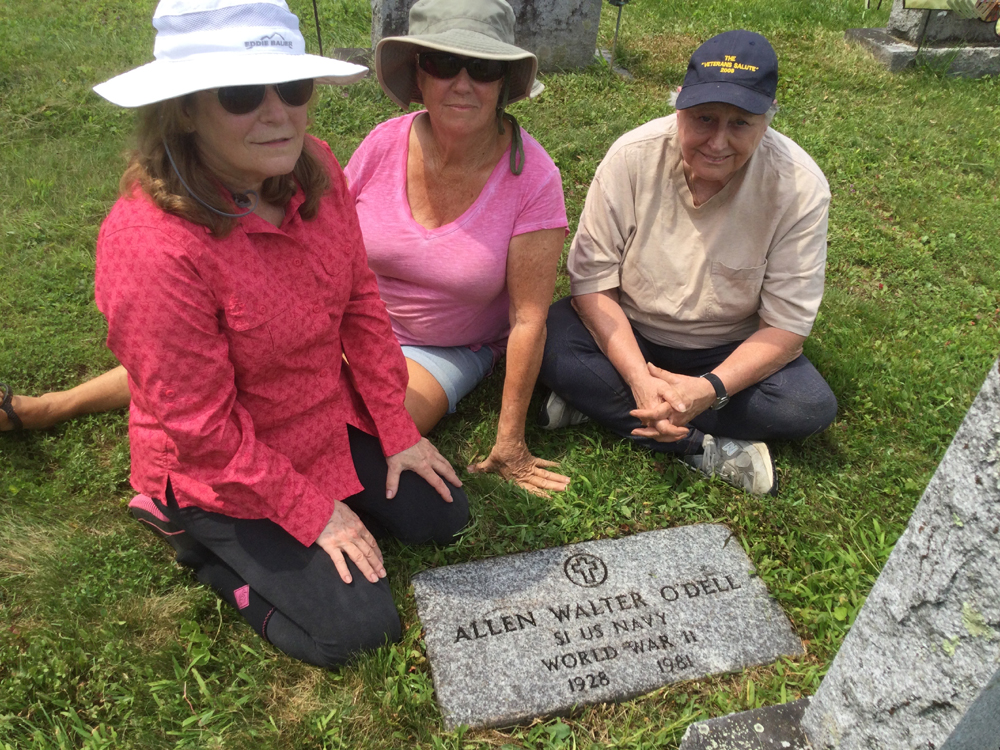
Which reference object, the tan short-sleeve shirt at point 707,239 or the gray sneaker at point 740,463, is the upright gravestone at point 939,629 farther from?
the tan short-sleeve shirt at point 707,239

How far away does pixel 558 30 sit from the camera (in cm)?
615

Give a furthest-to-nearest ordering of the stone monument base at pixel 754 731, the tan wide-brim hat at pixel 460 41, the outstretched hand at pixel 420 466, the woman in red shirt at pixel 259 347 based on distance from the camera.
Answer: the outstretched hand at pixel 420 466
the tan wide-brim hat at pixel 460 41
the stone monument base at pixel 754 731
the woman in red shirt at pixel 259 347

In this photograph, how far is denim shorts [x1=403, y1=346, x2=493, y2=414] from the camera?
10.4 ft

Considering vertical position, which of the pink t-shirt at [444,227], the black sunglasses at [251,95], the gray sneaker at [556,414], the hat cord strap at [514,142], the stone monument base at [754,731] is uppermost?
the black sunglasses at [251,95]

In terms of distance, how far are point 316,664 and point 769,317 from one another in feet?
6.68

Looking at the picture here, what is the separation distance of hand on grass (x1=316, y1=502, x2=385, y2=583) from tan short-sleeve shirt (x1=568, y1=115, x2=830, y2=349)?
52.6 inches

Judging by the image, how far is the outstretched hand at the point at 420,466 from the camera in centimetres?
269

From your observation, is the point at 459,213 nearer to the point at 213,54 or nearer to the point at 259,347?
the point at 259,347

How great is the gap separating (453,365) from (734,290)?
114 centimetres

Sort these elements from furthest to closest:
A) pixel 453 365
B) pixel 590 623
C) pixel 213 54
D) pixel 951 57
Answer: pixel 951 57, pixel 453 365, pixel 590 623, pixel 213 54

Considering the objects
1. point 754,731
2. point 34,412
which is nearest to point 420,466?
point 754,731

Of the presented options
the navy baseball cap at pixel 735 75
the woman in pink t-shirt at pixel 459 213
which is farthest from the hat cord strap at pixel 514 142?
the navy baseball cap at pixel 735 75

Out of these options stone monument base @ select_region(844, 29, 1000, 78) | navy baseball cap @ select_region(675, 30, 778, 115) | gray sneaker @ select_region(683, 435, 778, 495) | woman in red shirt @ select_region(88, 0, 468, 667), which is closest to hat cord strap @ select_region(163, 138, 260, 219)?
woman in red shirt @ select_region(88, 0, 468, 667)

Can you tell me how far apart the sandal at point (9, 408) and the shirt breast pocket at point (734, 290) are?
2757mm
